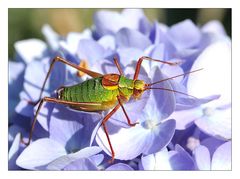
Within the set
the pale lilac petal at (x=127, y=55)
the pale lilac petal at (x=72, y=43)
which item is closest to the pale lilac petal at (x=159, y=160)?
the pale lilac petal at (x=127, y=55)

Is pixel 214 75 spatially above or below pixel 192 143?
above

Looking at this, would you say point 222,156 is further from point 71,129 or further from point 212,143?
point 71,129

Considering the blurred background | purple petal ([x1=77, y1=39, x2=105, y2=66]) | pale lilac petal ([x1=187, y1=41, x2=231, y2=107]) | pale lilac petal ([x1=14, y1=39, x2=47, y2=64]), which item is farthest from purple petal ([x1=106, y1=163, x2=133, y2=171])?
the blurred background

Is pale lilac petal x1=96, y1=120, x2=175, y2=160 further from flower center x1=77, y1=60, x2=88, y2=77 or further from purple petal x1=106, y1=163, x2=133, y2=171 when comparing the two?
flower center x1=77, y1=60, x2=88, y2=77

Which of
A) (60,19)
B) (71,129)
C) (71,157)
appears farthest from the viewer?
(60,19)

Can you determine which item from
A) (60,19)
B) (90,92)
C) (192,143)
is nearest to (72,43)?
(90,92)
